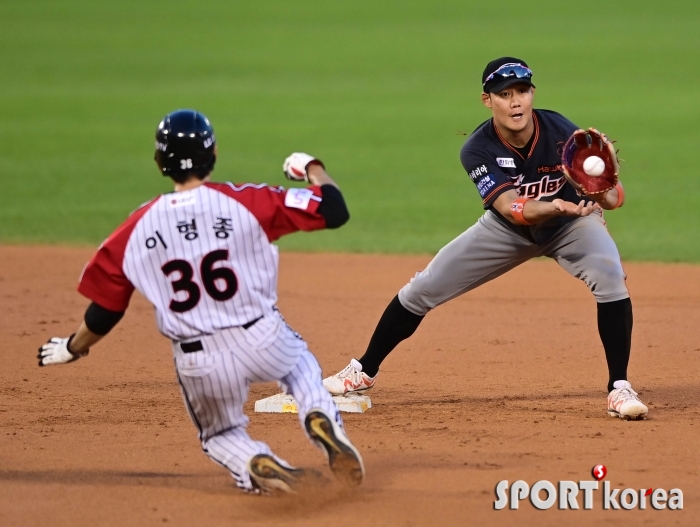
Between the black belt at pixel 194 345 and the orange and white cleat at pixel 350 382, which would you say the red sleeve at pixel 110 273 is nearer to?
the black belt at pixel 194 345

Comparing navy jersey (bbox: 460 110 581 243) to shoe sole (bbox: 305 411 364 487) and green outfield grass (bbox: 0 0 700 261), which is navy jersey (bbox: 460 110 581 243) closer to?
green outfield grass (bbox: 0 0 700 261)

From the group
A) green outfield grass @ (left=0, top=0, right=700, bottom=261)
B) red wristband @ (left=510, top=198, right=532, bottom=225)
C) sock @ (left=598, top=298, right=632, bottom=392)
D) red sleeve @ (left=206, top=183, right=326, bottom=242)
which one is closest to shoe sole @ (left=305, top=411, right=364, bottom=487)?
red sleeve @ (left=206, top=183, right=326, bottom=242)

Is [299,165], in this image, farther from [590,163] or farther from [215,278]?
[590,163]

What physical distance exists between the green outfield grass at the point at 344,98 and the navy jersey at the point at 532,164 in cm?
79

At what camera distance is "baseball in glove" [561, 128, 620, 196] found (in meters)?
4.95

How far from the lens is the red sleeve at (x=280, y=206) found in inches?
155

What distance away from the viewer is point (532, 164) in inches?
210

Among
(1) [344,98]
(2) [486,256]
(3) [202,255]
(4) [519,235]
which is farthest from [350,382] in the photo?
(1) [344,98]

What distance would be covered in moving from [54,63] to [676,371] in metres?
23.5

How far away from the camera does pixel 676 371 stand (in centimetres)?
621

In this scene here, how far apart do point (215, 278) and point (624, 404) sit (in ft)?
7.53

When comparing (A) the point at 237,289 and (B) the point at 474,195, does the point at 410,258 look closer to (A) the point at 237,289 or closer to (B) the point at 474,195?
(B) the point at 474,195

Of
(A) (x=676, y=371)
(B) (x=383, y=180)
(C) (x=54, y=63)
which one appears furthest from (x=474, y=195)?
(C) (x=54, y=63)

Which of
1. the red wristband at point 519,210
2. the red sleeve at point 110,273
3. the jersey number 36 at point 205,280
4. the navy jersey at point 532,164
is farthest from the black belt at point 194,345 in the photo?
the navy jersey at point 532,164
